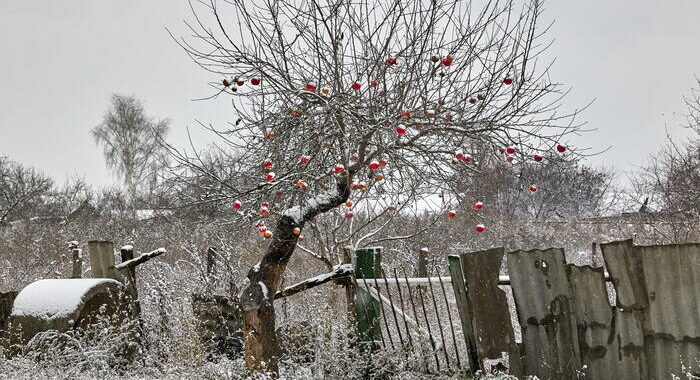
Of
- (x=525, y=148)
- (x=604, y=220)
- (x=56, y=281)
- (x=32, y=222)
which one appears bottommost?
(x=604, y=220)

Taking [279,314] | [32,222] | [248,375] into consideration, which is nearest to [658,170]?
[279,314]

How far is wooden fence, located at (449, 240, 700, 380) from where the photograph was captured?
3.45 meters

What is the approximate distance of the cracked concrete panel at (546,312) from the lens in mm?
3848

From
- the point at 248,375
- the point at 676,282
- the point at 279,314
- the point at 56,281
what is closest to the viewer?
the point at 676,282

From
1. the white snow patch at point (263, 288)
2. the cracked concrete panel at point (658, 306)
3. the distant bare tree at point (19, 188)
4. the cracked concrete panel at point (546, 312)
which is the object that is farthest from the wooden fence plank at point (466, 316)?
the distant bare tree at point (19, 188)

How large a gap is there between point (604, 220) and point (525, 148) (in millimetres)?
20108

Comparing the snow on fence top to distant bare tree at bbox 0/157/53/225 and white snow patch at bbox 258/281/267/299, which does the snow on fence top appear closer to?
white snow patch at bbox 258/281/267/299

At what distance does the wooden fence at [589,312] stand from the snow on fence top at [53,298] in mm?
3923

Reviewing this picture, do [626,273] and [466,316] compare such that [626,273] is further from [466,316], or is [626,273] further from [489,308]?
[466,316]

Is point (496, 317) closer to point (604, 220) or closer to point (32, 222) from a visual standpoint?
point (604, 220)

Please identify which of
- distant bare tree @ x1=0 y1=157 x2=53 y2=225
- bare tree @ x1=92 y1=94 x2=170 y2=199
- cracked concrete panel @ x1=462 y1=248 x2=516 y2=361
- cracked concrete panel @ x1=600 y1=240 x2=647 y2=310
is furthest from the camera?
bare tree @ x1=92 y1=94 x2=170 y2=199

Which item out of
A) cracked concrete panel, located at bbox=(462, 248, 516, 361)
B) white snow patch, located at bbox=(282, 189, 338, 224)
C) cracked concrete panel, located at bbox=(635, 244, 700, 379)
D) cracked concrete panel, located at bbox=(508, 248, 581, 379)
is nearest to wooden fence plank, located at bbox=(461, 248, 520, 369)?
cracked concrete panel, located at bbox=(462, 248, 516, 361)

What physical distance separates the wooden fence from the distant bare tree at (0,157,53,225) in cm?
1847

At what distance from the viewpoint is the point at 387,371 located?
4.47 metres
